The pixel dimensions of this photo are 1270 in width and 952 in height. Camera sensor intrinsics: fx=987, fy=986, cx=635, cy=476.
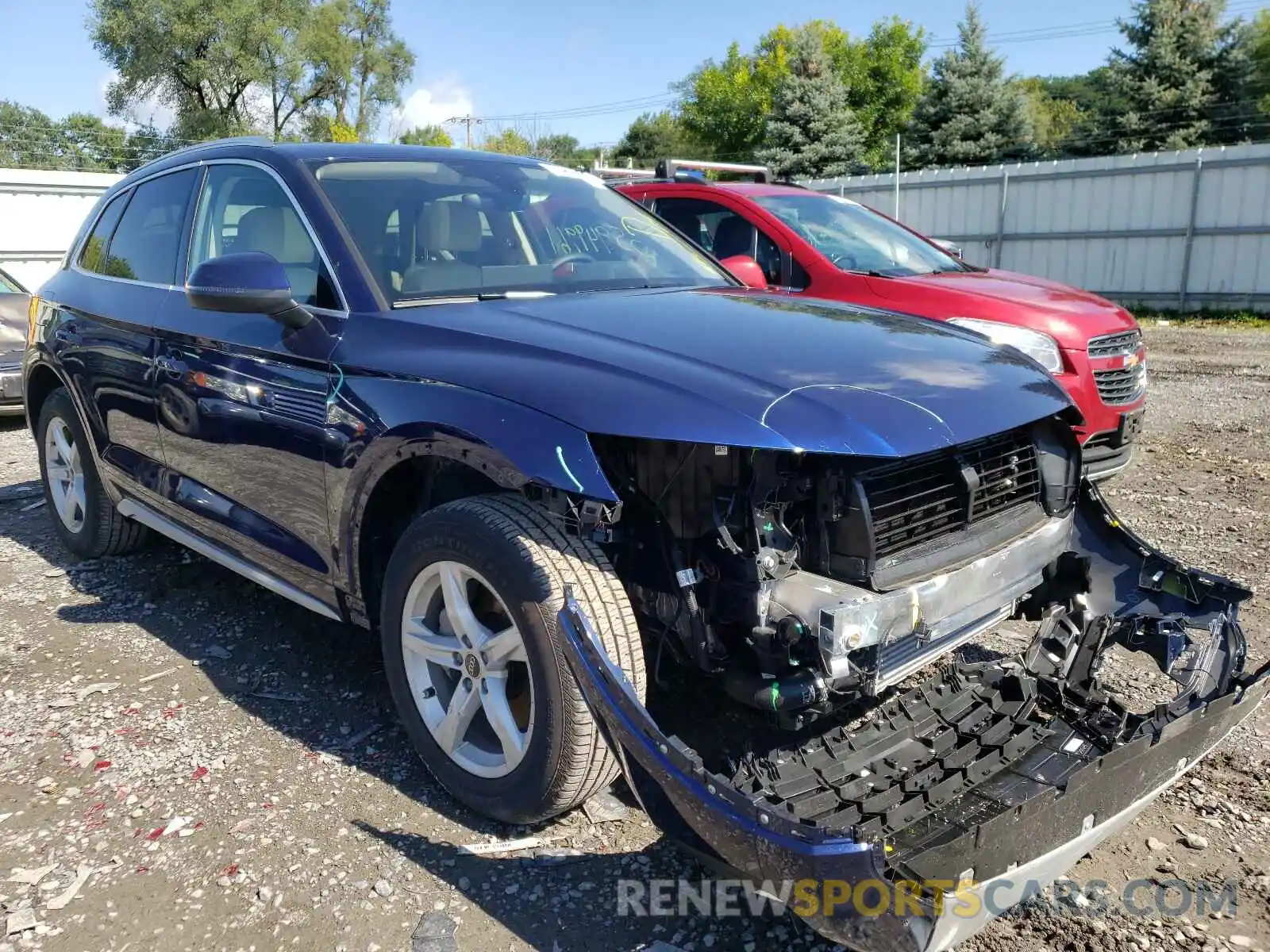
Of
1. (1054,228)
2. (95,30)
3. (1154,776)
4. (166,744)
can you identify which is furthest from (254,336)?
(95,30)

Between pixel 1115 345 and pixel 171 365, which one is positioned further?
pixel 1115 345

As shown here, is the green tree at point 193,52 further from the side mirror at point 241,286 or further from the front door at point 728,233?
the side mirror at point 241,286

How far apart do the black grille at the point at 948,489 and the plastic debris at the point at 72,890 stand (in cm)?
221

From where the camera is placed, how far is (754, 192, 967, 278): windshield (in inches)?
259

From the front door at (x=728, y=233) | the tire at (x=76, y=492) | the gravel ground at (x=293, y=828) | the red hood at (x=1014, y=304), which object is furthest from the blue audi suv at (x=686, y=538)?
the front door at (x=728, y=233)

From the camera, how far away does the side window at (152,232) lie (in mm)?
4004

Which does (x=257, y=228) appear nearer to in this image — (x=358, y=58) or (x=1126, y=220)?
(x=1126, y=220)

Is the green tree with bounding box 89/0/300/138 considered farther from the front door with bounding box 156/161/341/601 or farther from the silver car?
the front door with bounding box 156/161/341/601

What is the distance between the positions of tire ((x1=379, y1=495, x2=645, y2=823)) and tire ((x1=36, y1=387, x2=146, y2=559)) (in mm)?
2654

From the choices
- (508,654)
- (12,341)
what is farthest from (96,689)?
(12,341)

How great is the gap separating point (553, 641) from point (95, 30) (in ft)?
139

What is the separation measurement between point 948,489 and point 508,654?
1.23 m

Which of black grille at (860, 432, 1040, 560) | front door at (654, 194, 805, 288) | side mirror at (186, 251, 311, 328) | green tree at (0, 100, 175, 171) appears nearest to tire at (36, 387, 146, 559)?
side mirror at (186, 251, 311, 328)

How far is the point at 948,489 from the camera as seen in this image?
2609 millimetres
